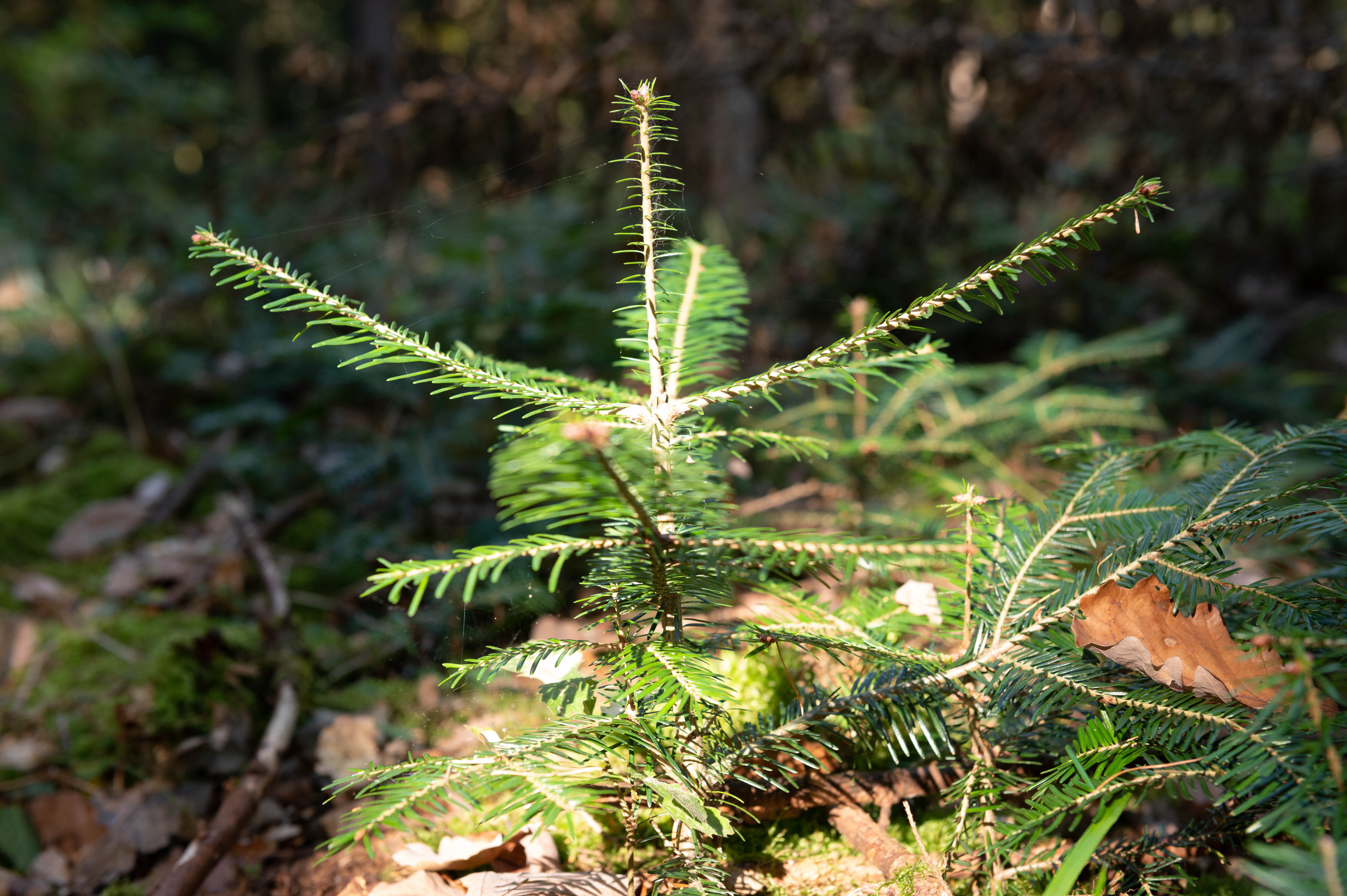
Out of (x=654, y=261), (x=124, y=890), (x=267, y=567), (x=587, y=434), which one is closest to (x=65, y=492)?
(x=267, y=567)

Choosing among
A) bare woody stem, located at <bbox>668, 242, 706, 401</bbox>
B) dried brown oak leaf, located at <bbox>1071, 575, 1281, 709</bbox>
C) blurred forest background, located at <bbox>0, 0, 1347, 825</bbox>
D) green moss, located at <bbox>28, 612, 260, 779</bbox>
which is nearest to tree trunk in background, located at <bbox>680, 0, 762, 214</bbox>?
blurred forest background, located at <bbox>0, 0, 1347, 825</bbox>

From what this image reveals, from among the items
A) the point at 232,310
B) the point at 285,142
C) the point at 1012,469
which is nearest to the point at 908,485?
the point at 1012,469

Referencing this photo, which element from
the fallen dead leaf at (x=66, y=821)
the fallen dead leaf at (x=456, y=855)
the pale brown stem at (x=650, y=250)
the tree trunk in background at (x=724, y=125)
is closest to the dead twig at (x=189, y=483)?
the fallen dead leaf at (x=66, y=821)

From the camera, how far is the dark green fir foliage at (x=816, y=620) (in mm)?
733

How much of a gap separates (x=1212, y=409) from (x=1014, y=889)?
10.5 ft

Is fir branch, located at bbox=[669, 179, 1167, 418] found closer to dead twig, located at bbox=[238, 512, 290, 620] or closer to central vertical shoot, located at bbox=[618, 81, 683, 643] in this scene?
central vertical shoot, located at bbox=[618, 81, 683, 643]

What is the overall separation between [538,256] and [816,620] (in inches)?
149

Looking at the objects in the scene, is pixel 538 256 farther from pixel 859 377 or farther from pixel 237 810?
pixel 237 810

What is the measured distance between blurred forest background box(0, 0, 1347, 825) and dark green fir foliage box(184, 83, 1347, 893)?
62 centimetres

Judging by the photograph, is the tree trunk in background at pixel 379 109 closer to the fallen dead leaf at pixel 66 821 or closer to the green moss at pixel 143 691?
the green moss at pixel 143 691

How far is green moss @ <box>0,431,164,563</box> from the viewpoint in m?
2.74

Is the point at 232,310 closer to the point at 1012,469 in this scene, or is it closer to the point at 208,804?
the point at 208,804

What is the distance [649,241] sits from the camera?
2.77ft

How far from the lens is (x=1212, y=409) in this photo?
10.7ft
